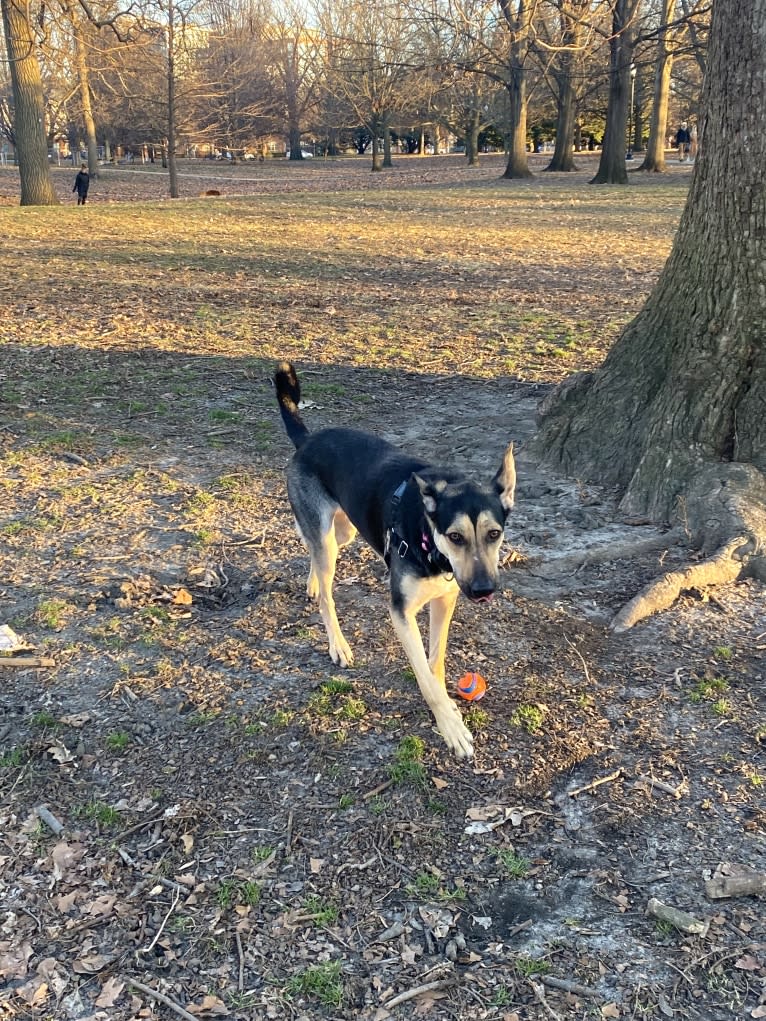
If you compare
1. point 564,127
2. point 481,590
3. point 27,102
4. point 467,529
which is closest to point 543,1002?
point 481,590

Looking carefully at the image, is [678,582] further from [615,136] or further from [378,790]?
[615,136]

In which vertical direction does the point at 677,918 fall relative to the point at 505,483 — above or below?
below

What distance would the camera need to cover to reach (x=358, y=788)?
351cm

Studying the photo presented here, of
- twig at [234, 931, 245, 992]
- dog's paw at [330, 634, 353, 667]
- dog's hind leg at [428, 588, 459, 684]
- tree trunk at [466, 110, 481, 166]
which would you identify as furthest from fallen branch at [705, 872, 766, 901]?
tree trunk at [466, 110, 481, 166]

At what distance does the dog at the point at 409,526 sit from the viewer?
3467 mm

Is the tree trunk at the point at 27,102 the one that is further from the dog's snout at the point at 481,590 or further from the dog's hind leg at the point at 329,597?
the dog's snout at the point at 481,590

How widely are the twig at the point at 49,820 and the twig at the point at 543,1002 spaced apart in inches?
73.3

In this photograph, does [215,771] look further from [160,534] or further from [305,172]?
[305,172]

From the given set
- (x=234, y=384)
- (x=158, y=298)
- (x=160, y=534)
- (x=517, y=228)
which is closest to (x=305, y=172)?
(x=517, y=228)

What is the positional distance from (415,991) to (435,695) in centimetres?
126

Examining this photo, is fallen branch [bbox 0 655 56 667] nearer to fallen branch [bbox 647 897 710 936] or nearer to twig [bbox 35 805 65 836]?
twig [bbox 35 805 65 836]

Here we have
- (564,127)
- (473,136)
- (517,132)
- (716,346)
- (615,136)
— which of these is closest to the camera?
(716,346)

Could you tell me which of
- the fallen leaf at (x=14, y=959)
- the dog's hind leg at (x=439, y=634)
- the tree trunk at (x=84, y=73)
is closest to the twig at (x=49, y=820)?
the fallen leaf at (x=14, y=959)

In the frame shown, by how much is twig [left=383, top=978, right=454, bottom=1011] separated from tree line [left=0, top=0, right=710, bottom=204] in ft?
32.0
